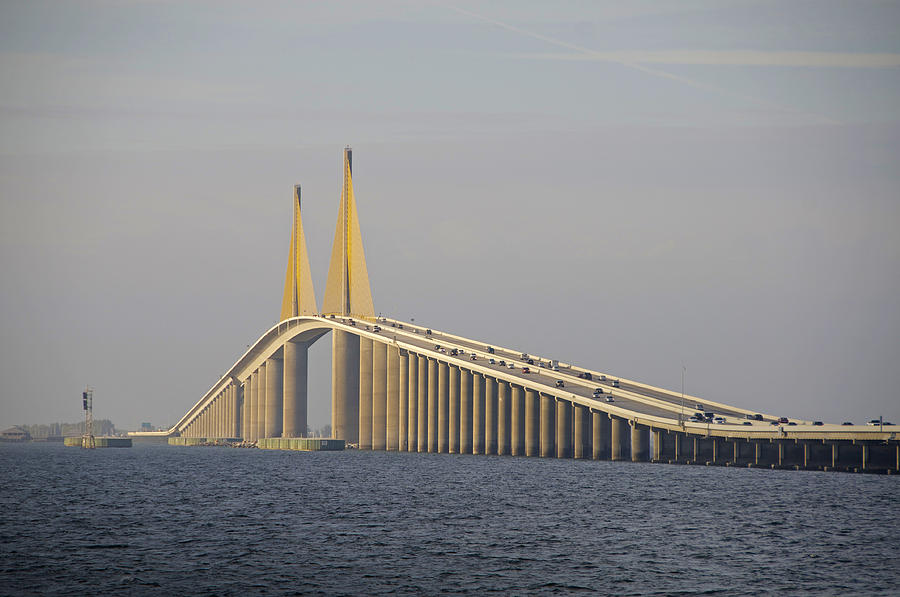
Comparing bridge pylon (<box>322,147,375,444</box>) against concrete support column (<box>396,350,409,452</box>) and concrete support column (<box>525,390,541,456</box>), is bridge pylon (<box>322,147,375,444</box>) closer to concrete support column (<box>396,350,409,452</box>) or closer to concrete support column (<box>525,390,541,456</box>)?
concrete support column (<box>396,350,409,452</box>)

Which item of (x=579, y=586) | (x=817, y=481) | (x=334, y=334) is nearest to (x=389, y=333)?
(x=334, y=334)

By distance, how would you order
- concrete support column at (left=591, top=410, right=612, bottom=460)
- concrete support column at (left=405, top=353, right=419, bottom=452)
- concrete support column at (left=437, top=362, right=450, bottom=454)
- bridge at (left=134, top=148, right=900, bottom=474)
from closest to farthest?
bridge at (left=134, top=148, right=900, bottom=474), concrete support column at (left=591, top=410, right=612, bottom=460), concrete support column at (left=437, top=362, right=450, bottom=454), concrete support column at (left=405, top=353, right=419, bottom=452)

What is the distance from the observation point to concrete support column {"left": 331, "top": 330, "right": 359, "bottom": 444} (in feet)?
585

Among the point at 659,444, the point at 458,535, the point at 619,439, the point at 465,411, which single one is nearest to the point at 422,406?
the point at 465,411

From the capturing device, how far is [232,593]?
138ft

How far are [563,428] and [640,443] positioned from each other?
12.2 meters

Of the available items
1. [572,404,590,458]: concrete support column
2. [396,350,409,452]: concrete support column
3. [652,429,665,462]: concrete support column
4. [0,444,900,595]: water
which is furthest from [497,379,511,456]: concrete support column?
[0,444,900,595]: water

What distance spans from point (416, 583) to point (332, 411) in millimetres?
141338

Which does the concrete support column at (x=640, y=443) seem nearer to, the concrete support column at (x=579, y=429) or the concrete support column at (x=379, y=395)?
the concrete support column at (x=579, y=429)

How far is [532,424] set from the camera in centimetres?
13275

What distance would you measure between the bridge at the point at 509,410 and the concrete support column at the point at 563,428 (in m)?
0.12

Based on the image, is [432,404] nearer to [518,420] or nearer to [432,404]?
[432,404]

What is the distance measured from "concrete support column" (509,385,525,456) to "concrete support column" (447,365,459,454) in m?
14.0

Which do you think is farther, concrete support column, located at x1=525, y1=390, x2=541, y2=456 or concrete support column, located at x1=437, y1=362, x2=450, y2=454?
concrete support column, located at x1=437, y1=362, x2=450, y2=454
